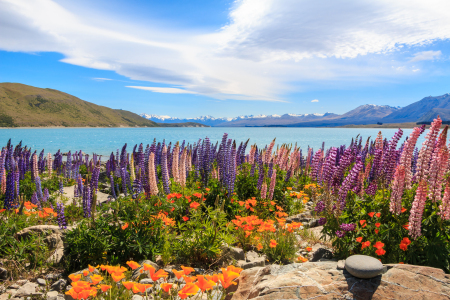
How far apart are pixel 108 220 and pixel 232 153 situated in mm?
5013

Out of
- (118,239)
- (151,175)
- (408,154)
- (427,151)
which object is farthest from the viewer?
(151,175)

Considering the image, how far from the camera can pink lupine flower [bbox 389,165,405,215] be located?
440 cm

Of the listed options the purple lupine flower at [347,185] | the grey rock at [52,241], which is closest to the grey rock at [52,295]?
the grey rock at [52,241]

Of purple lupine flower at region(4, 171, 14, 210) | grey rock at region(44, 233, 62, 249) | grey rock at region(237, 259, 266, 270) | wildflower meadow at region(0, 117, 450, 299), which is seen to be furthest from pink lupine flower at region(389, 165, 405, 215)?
purple lupine flower at region(4, 171, 14, 210)

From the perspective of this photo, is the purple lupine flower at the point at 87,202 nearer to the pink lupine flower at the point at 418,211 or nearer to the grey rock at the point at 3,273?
the grey rock at the point at 3,273

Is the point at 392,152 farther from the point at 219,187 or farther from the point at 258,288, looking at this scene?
the point at 219,187

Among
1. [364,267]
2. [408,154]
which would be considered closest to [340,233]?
[364,267]

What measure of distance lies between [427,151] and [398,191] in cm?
95

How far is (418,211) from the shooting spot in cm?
405

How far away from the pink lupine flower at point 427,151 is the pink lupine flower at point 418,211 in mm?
541

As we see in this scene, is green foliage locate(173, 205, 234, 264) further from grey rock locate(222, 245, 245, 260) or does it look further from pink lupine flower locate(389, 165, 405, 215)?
pink lupine flower locate(389, 165, 405, 215)

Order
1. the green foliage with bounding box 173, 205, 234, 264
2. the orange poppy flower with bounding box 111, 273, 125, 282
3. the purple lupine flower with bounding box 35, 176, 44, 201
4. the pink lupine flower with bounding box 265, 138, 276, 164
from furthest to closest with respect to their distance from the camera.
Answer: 1. the pink lupine flower with bounding box 265, 138, 276, 164
2. the purple lupine flower with bounding box 35, 176, 44, 201
3. the green foliage with bounding box 173, 205, 234, 264
4. the orange poppy flower with bounding box 111, 273, 125, 282

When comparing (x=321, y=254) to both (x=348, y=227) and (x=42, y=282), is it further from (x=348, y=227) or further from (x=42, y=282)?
(x=42, y=282)

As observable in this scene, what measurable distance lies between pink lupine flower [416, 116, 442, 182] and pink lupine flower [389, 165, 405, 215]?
1.20 feet
